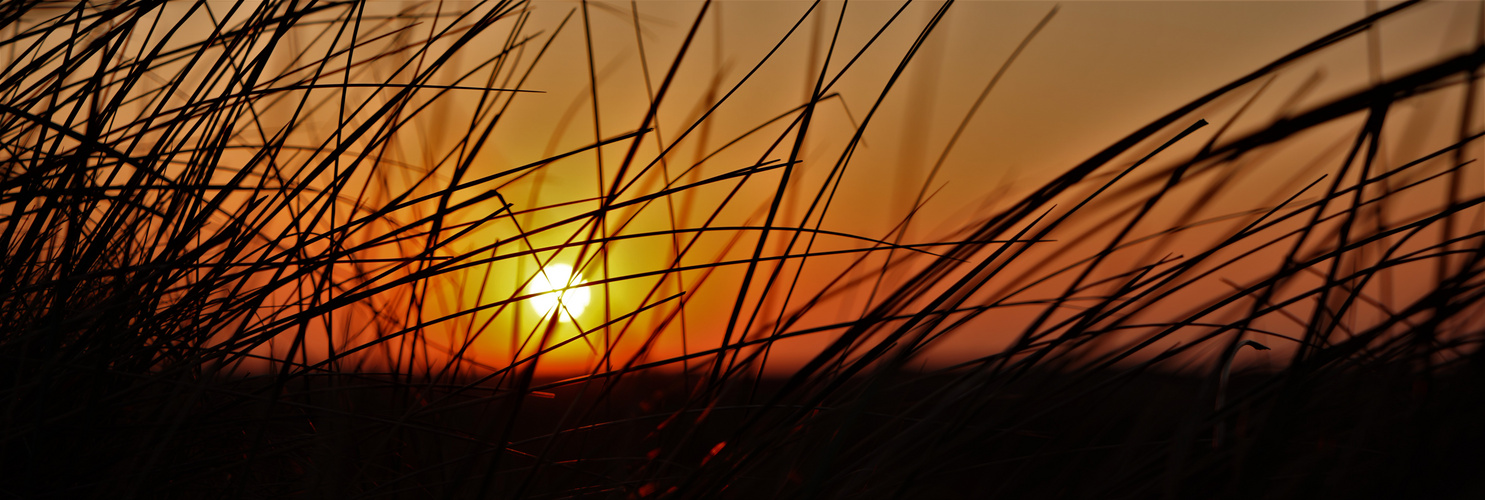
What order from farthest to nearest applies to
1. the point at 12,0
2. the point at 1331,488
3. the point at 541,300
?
the point at 541,300
the point at 12,0
the point at 1331,488

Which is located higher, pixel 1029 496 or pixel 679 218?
pixel 679 218

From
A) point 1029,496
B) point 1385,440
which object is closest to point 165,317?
point 1029,496

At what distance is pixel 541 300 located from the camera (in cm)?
89

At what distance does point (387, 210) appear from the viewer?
0.52m

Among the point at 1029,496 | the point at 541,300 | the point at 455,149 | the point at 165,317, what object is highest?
the point at 455,149

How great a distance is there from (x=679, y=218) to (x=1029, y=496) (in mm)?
398

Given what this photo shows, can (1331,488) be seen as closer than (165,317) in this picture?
Yes

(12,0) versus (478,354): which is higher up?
(12,0)

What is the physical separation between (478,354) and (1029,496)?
1.94ft

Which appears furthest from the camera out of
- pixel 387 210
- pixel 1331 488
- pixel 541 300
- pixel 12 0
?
pixel 541 300

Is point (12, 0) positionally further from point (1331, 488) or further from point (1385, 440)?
point (1385, 440)

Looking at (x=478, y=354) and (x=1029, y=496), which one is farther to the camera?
(x=478, y=354)

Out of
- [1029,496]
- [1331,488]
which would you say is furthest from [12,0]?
[1331,488]

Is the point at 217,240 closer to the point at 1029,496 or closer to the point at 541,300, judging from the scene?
the point at 541,300
